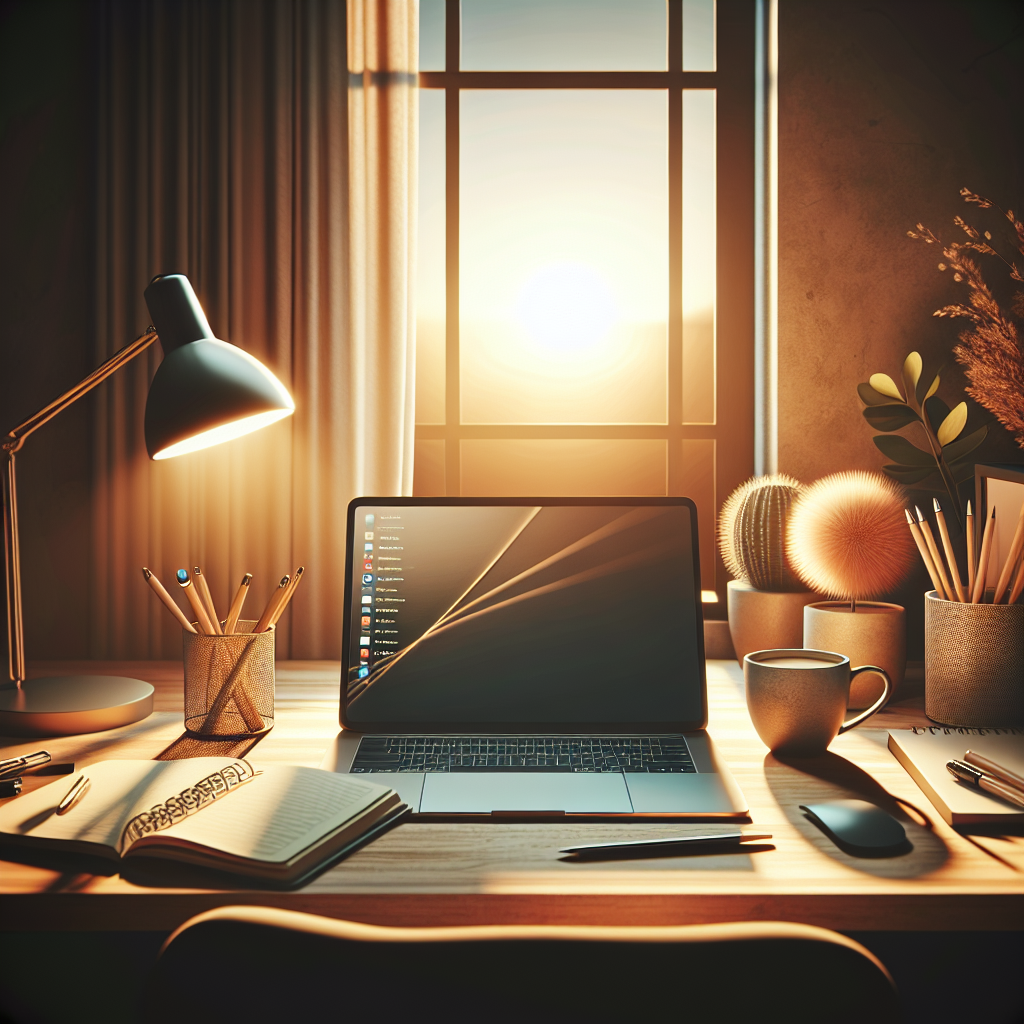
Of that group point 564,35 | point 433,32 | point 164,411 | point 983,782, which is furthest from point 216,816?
point 564,35

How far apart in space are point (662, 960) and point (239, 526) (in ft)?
4.03

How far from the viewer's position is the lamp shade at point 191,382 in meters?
0.89

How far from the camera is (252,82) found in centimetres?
142

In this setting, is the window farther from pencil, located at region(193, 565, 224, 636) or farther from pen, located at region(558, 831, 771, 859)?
pen, located at region(558, 831, 771, 859)

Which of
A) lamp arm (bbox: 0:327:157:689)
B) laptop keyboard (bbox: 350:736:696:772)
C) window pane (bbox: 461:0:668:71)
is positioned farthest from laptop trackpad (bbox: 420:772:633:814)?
window pane (bbox: 461:0:668:71)

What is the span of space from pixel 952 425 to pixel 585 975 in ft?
3.67

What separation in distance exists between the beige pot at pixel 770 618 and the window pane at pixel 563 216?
671 millimetres

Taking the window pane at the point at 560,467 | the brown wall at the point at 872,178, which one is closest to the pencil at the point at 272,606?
the brown wall at the point at 872,178

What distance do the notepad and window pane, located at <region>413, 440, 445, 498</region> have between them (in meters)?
1.01

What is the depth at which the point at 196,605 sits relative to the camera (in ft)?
3.07

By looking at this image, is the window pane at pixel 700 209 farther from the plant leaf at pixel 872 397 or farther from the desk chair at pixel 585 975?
the desk chair at pixel 585 975

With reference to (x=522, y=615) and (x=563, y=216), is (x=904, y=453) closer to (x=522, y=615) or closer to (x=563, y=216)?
(x=522, y=615)

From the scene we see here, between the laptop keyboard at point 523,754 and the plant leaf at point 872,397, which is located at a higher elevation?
the plant leaf at point 872,397

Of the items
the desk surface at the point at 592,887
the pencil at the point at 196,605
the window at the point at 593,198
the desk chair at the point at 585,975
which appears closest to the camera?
the desk chair at the point at 585,975
